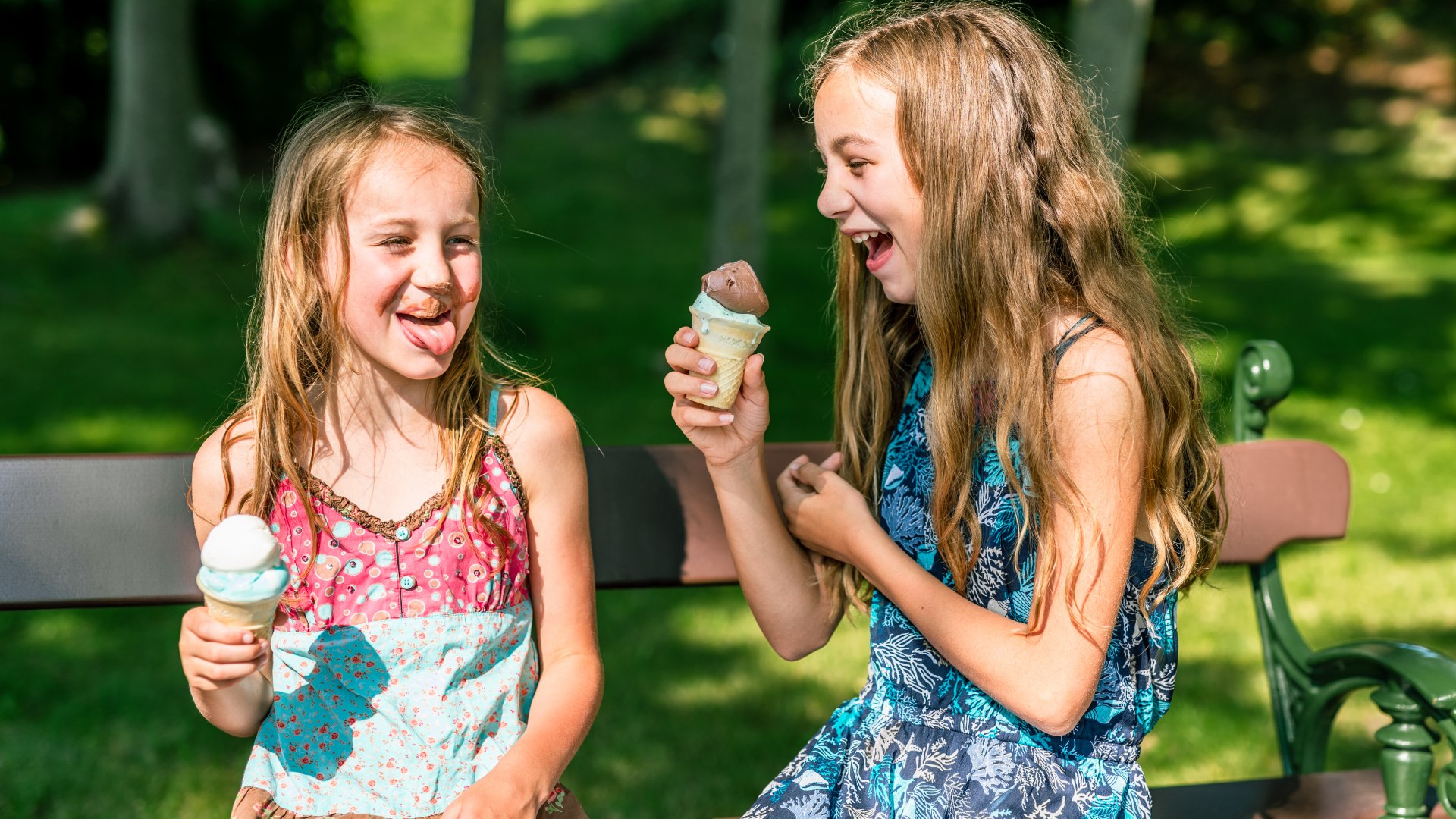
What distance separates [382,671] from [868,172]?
3.70 feet

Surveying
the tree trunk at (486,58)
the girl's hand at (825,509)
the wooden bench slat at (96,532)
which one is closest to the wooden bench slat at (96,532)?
the wooden bench slat at (96,532)

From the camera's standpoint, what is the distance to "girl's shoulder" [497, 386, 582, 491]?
2316 millimetres

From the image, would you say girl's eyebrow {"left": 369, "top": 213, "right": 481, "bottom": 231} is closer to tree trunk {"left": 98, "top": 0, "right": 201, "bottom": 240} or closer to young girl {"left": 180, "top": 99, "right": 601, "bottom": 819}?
young girl {"left": 180, "top": 99, "right": 601, "bottom": 819}

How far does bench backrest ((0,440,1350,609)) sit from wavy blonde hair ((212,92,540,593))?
318 mm

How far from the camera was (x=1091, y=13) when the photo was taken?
644 centimetres

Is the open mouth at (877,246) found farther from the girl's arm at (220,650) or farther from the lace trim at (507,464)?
the girl's arm at (220,650)

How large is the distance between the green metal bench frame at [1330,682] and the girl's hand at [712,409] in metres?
1.28

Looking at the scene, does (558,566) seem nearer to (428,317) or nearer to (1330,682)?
(428,317)

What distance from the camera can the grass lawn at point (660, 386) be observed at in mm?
4012

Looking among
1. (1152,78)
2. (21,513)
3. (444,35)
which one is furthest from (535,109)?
(21,513)

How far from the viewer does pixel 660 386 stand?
26.5ft

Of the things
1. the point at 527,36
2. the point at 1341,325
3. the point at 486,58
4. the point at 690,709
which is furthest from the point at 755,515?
the point at 527,36

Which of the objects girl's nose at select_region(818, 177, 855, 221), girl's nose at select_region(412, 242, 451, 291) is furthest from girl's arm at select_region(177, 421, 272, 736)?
girl's nose at select_region(818, 177, 855, 221)

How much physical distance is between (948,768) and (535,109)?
51.7 ft
